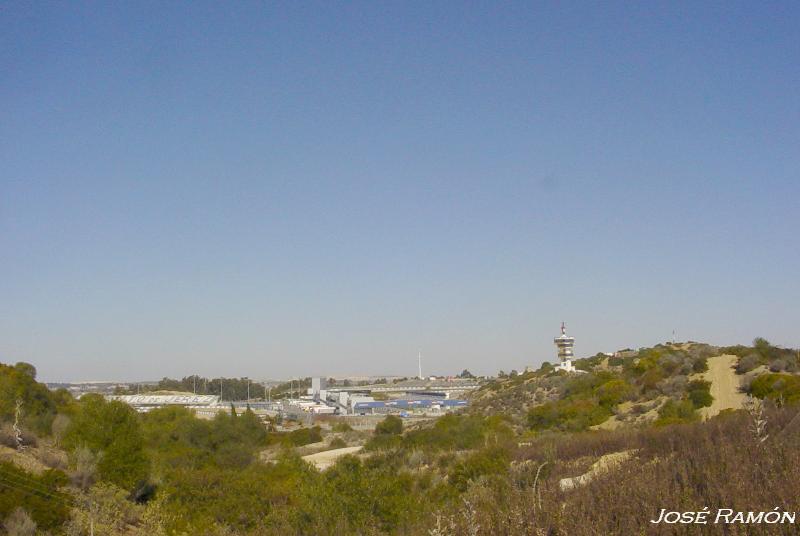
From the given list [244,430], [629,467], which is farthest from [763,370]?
[629,467]

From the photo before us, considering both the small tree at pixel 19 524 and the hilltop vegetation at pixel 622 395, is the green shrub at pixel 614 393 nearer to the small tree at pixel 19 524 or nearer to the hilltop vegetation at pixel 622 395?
the hilltop vegetation at pixel 622 395

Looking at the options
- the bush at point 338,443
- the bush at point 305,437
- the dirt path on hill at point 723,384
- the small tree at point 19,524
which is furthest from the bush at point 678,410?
the small tree at point 19,524

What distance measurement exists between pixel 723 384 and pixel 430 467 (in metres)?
21.0

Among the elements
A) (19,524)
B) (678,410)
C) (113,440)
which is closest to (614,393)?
(678,410)

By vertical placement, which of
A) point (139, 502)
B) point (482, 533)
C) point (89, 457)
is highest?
point (482, 533)

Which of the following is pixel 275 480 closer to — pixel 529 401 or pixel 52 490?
pixel 52 490

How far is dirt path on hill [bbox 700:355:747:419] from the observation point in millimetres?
32594

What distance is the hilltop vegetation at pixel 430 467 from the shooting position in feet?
19.3

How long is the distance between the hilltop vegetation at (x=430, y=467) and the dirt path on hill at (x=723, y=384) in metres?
0.75

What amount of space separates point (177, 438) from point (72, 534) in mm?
22932

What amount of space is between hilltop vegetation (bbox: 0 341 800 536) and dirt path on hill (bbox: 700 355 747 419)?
0.75 m

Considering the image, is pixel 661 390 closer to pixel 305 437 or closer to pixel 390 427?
pixel 390 427

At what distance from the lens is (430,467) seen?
76.8ft

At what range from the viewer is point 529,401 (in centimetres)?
5225
